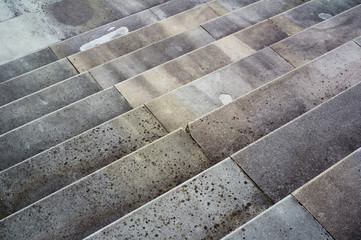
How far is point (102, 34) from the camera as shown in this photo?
8203 mm

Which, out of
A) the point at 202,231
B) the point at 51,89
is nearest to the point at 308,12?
the point at 51,89

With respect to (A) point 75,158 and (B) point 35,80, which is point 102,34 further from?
(A) point 75,158

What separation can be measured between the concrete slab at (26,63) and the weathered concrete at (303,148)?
205 inches

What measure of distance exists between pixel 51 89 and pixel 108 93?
114 centimetres

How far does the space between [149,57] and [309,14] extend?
3.51 metres

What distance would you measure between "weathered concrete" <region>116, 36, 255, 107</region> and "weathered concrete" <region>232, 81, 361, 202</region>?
83.7 inches

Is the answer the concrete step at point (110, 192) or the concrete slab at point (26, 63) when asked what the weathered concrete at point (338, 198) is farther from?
the concrete slab at point (26, 63)

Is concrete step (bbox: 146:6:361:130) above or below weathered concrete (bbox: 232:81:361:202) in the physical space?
below

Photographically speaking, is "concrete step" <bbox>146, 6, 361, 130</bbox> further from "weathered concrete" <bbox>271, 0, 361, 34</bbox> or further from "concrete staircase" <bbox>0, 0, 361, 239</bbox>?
"weathered concrete" <bbox>271, 0, 361, 34</bbox>

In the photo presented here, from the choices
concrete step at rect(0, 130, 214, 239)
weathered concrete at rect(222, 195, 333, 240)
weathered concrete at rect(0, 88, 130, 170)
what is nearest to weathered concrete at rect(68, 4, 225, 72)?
weathered concrete at rect(0, 88, 130, 170)

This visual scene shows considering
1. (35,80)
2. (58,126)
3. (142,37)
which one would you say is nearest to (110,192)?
(58,126)

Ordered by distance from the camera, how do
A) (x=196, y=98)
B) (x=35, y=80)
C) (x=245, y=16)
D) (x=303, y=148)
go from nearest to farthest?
(x=303, y=148), (x=196, y=98), (x=35, y=80), (x=245, y=16)

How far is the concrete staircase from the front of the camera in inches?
145

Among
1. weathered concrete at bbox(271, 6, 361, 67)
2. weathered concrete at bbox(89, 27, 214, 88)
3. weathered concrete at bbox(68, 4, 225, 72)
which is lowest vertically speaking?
weathered concrete at bbox(68, 4, 225, 72)
